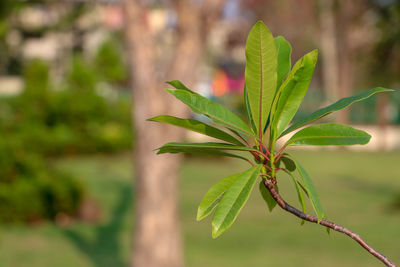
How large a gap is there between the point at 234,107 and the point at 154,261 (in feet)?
47.2

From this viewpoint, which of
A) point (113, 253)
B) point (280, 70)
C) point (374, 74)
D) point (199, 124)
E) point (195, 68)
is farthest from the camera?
point (374, 74)

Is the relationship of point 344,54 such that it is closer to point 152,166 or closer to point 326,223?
point 152,166

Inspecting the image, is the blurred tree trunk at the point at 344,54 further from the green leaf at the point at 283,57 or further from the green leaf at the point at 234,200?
the green leaf at the point at 234,200

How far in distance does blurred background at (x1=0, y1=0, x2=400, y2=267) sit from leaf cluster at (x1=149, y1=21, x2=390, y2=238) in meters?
4.74

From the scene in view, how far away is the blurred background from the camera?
19.7 feet

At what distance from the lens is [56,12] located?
33.2 m

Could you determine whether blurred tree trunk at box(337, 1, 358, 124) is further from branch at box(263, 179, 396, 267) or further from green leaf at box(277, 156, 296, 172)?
branch at box(263, 179, 396, 267)

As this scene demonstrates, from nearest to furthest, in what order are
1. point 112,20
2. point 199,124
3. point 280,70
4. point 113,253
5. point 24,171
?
point 199,124 < point 280,70 < point 113,253 < point 24,171 < point 112,20

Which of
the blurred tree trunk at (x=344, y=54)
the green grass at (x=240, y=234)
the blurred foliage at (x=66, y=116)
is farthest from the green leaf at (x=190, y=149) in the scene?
the blurred tree trunk at (x=344, y=54)

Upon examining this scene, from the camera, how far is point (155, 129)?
5.86 metres

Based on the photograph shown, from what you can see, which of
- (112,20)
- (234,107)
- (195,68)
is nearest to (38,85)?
(234,107)

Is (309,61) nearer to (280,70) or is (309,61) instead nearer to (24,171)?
(280,70)

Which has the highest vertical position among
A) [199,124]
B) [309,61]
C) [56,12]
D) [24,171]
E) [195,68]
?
[56,12]

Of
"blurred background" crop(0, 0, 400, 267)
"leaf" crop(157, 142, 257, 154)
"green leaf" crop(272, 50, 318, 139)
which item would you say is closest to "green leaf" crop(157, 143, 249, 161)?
"leaf" crop(157, 142, 257, 154)
